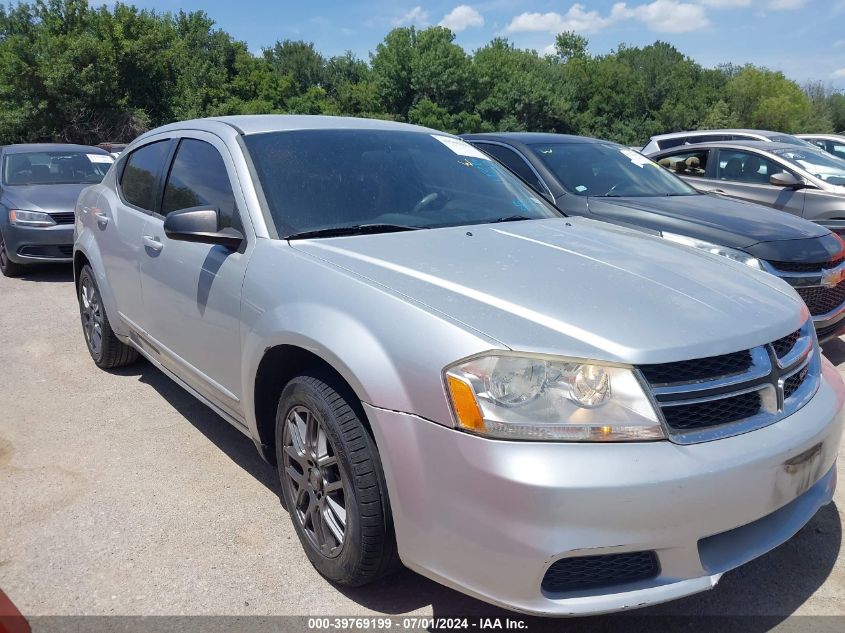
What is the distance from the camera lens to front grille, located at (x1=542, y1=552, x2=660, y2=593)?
2.05m

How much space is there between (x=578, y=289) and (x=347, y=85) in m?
65.9

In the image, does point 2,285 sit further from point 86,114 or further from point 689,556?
point 86,114

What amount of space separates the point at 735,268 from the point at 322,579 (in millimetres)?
2100

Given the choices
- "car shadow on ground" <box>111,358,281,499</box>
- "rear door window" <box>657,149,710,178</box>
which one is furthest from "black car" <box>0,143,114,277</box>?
"rear door window" <box>657,149,710,178</box>

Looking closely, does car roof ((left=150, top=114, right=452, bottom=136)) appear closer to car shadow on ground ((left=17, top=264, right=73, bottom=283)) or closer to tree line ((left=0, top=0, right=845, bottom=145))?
car shadow on ground ((left=17, top=264, right=73, bottom=283))

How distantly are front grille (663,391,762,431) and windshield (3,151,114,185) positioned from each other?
9.34 metres

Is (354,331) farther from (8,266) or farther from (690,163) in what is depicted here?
(8,266)

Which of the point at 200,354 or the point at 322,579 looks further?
the point at 200,354

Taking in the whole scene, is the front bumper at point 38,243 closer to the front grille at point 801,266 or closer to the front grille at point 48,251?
the front grille at point 48,251

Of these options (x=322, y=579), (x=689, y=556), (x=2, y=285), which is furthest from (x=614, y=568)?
(x=2, y=285)

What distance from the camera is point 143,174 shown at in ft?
14.3

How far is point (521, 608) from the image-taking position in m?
2.05

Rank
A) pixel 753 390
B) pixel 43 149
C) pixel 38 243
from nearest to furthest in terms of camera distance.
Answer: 1. pixel 753 390
2. pixel 38 243
3. pixel 43 149

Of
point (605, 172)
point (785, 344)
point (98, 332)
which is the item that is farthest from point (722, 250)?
point (98, 332)
